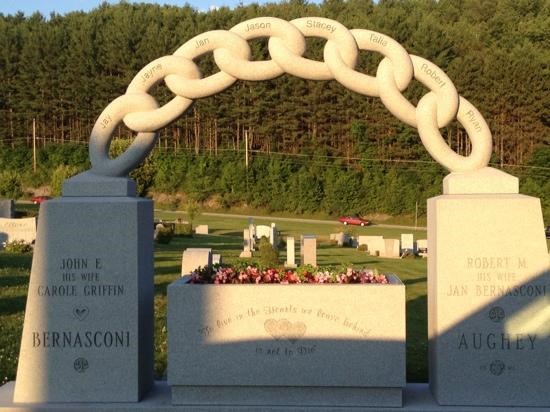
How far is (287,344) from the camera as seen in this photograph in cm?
648

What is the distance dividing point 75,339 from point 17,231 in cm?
1865

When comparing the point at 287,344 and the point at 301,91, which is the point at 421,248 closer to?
the point at 287,344

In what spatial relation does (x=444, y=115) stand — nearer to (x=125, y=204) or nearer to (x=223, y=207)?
(x=125, y=204)

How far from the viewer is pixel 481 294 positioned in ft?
21.2

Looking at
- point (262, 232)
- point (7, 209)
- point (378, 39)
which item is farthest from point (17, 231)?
point (378, 39)

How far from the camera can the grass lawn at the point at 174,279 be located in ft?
32.2

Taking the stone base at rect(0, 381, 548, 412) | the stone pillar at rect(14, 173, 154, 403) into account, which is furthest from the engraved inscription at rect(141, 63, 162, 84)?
the stone base at rect(0, 381, 548, 412)

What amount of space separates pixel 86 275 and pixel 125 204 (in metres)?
0.82

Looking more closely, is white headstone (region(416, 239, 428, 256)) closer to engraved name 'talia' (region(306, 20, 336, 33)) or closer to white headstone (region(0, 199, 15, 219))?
white headstone (region(0, 199, 15, 219))

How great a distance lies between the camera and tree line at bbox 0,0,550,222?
51.5 metres

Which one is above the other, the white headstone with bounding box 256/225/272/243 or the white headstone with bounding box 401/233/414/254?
the white headstone with bounding box 256/225/272/243

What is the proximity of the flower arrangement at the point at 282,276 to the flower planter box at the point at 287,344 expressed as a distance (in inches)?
8.8

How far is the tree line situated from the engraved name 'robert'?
Answer: 40.1m

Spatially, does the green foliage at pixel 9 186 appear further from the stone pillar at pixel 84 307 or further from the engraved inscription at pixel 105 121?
the stone pillar at pixel 84 307
